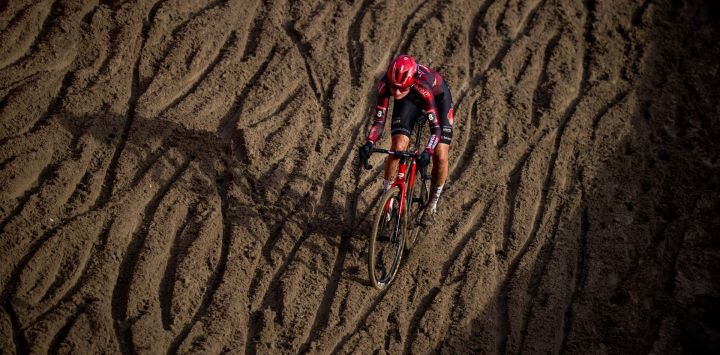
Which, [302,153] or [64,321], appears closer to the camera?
[64,321]

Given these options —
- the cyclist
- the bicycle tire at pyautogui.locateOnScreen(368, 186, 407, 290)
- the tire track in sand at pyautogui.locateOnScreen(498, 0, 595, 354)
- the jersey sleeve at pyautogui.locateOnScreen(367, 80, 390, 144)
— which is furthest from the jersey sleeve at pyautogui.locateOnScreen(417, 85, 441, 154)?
the tire track in sand at pyautogui.locateOnScreen(498, 0, 595, 354)

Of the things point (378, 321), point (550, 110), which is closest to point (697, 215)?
point (550, 110)

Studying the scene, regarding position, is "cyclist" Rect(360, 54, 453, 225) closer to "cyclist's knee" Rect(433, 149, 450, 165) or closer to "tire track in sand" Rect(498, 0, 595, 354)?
"cyclist's knee" Rect(433, 149, 450, 165)

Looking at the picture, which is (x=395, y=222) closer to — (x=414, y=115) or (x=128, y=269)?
(x=414, y=115)

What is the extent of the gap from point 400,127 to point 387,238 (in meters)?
→ 1.20

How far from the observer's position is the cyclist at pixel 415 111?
6594 mm

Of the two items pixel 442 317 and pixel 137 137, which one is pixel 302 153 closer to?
pixel 137 137

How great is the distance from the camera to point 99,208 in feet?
23.2

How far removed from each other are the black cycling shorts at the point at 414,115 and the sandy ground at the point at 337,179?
1.20m

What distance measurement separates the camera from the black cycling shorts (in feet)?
22.8

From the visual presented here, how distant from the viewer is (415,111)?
711 cm

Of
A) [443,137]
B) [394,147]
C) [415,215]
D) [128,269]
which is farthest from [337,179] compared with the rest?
[128,269]

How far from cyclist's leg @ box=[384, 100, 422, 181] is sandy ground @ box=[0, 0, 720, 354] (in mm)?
920

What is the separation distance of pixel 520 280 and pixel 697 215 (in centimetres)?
245
